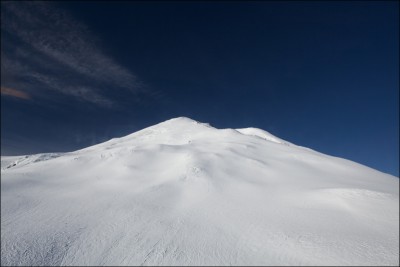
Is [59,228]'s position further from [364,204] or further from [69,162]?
[364,204]

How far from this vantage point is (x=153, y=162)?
1914cm

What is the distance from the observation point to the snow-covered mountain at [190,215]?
8.12 meters

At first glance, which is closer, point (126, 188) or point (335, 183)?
point (126, 188)

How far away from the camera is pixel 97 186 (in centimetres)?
1379

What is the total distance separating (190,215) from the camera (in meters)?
11.1

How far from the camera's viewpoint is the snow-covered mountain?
812cm

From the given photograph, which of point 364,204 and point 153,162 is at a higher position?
point 153,162

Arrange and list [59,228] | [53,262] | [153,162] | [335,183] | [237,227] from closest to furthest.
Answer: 1. [53,262]
2. [59,228]
3. [237,227]
4. [335,183]
5. [153,162]

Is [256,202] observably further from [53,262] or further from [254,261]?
[53,262]

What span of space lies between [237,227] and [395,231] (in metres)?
6.26

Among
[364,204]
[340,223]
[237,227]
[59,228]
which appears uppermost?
[364,204]

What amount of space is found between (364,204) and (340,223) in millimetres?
2701

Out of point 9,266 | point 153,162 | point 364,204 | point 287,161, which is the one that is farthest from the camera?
point 287,161

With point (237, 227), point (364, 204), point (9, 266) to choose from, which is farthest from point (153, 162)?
point (364, 204)
